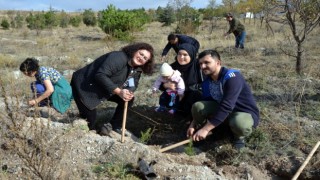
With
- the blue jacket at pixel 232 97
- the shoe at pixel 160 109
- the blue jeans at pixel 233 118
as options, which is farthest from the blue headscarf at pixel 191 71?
the blue jacket at pixel 232 97

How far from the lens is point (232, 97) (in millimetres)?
3270

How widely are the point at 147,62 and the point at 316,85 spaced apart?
297 centimetres

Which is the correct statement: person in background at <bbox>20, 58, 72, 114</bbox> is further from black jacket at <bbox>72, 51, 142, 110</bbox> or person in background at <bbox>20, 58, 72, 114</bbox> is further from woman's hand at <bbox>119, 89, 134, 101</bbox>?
woman's hand at <bbox>119, 89, 134, 101</bbox>

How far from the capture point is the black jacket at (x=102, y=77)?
3.65 metres

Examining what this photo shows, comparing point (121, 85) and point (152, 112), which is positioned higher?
point (121, 85)

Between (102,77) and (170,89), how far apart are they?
3.12ft

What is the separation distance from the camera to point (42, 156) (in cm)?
234

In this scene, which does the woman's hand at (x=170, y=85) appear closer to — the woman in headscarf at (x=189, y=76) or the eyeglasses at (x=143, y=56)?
the woman in headscarf at (x=189, y=76)

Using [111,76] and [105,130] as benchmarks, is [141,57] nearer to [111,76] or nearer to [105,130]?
[111,76]

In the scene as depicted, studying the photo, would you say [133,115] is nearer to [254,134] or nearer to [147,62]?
[147,62]

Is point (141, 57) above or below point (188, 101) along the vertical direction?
above

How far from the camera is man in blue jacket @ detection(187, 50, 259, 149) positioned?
3.29 metres

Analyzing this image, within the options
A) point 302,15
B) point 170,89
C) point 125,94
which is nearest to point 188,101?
point 170,89

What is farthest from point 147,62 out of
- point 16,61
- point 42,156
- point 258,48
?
point 258,48
